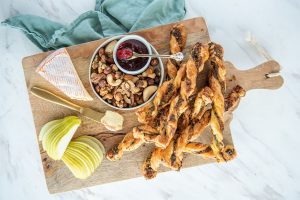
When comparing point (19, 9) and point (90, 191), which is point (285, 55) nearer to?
point (90, 191)

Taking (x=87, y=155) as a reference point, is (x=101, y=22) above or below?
above

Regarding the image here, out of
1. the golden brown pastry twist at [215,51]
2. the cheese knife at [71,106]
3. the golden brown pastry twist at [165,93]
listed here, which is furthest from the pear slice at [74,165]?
the golden brown pastry twist at [215,51]

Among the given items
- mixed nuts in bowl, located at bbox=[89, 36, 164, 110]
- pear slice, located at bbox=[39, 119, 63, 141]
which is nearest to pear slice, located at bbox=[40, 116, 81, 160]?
pear slice, located at bbox=[39, 119, 63, 141]

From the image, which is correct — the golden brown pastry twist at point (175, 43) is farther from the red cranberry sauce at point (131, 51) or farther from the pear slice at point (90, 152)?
the pear slice at point (90, 152)

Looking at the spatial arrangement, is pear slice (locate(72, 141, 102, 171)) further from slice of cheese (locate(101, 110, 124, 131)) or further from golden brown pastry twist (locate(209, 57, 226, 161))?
golden brown pastry twist (locate(209, 57, 226, 161))

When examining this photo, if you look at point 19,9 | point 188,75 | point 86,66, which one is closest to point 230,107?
point 188,75

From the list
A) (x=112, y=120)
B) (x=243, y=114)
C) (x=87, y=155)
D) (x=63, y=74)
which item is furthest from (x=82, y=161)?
(x=243, y=114)

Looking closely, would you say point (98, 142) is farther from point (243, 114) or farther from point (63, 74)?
point (243, 114)
